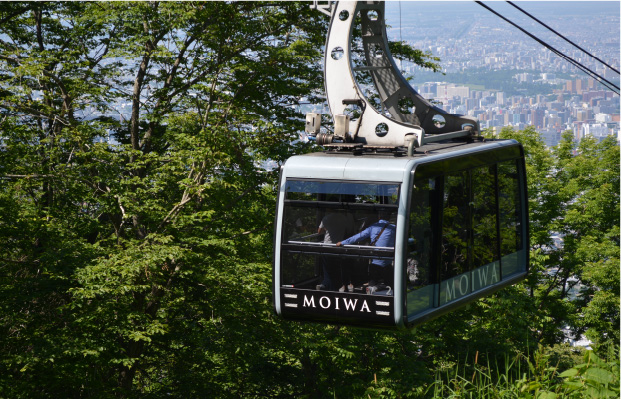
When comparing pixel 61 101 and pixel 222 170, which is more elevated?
pixel 61 101

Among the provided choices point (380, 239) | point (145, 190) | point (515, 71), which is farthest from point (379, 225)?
point (515, 71)

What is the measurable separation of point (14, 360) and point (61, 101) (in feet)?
21.6

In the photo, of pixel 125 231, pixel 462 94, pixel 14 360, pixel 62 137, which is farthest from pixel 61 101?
pixel 462 94

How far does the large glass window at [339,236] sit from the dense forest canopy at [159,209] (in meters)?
5.93

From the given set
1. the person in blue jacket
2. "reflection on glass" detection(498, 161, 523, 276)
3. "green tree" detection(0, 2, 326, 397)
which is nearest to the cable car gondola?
the person in blue jacket

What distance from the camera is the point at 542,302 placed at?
28.3m

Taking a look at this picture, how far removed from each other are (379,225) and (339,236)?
0.46m

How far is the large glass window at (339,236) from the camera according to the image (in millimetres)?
7730

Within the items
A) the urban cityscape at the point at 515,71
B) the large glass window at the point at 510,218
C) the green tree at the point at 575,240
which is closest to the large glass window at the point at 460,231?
the large glass window at the point at 510,218

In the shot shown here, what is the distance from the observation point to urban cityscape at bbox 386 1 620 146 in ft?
229

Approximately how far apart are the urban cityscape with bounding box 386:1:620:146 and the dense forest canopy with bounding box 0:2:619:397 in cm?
2309

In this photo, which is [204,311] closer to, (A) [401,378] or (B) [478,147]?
(A) [401,378]

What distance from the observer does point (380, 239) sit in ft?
25.4

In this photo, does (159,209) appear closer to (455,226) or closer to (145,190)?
(145,190)
